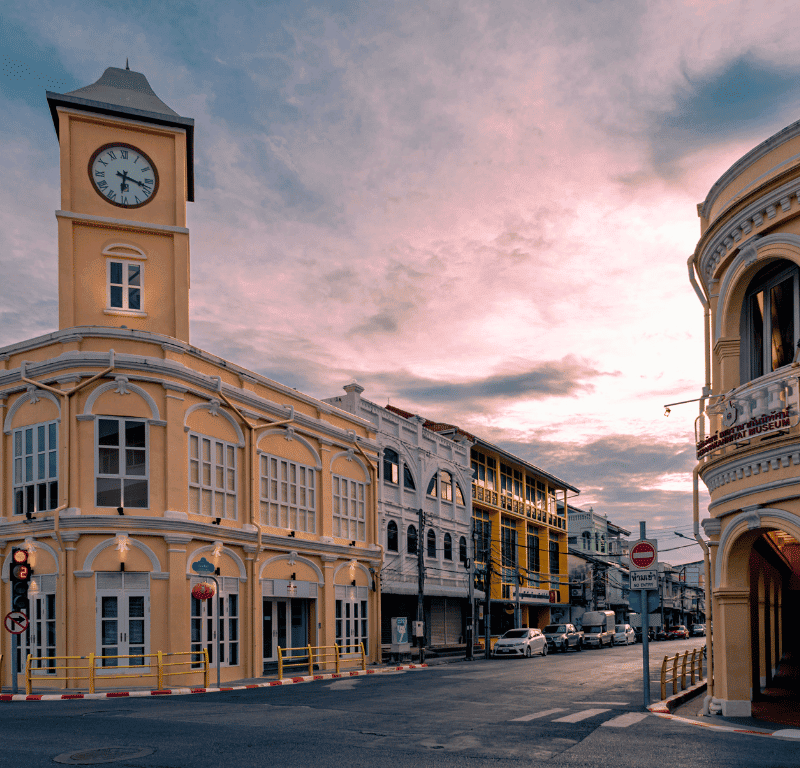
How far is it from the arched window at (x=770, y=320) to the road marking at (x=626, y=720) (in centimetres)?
625

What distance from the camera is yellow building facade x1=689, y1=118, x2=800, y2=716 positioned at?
547 inches

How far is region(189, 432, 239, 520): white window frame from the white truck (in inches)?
1294

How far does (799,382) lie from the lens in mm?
13312

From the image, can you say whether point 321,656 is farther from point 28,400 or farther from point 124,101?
point 124,101

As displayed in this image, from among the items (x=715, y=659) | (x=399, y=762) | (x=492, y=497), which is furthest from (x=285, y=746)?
(x=492, y=497)

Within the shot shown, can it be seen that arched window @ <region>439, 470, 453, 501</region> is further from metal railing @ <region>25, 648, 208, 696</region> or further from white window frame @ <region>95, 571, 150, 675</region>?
white window frame @ <region>95, 571, 150, 675</region>

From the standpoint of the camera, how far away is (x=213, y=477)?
29.1 m

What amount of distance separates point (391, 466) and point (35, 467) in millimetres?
21196

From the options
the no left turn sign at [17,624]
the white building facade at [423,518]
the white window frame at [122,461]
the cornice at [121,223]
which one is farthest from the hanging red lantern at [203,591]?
the white building facade at [423,518]

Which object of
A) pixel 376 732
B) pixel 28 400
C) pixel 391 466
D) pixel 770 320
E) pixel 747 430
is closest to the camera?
pixel 376 732

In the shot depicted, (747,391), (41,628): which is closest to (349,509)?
(41,628)

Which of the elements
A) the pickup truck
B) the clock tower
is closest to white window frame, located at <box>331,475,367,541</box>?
the clock tower

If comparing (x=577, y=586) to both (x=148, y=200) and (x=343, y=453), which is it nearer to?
(x=343, y=453)

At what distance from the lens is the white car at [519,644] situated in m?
44.5
